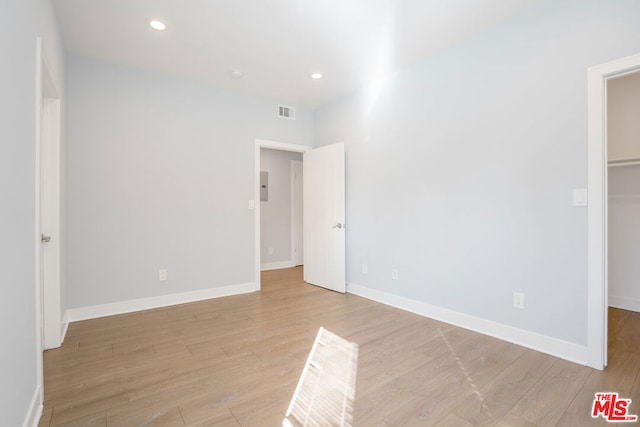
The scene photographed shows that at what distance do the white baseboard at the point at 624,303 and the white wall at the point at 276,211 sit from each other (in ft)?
15.5

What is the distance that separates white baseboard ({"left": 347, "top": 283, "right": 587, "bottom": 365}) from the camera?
7.51 ft

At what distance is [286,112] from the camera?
4629 millimetres

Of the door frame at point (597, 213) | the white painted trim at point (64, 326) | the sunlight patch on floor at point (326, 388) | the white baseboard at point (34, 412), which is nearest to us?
the white baseboard at point (34, 412)

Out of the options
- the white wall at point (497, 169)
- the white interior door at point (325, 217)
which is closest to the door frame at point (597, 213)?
the white wall at point (497, 169)

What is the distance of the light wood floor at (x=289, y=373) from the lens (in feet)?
5.55

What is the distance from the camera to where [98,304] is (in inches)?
128

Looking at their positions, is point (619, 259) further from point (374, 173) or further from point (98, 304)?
point (98, 304)

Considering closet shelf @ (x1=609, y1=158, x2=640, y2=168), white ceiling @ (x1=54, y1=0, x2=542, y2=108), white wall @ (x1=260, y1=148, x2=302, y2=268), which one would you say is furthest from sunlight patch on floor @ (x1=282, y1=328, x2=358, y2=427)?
white wall @ (x1=260, y1=148, x2=302, y2=268)

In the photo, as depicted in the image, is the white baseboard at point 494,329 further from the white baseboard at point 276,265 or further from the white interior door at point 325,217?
the white baseboard at point 276,265

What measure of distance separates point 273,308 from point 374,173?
6.61ft

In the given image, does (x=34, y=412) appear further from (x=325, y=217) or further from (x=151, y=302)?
(x=325, y=217)

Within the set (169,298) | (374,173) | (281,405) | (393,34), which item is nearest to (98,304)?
(169,298)

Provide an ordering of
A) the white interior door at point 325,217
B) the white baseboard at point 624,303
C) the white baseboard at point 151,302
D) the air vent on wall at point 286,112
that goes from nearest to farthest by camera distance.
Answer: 1. the white baseboard at point 151,302
2. the white baseboard at point 624,303
3. the white interior door at point 325,217
4. the air vent on wall at point 286,112

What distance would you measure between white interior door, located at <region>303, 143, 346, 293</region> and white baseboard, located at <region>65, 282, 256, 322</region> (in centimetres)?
98
